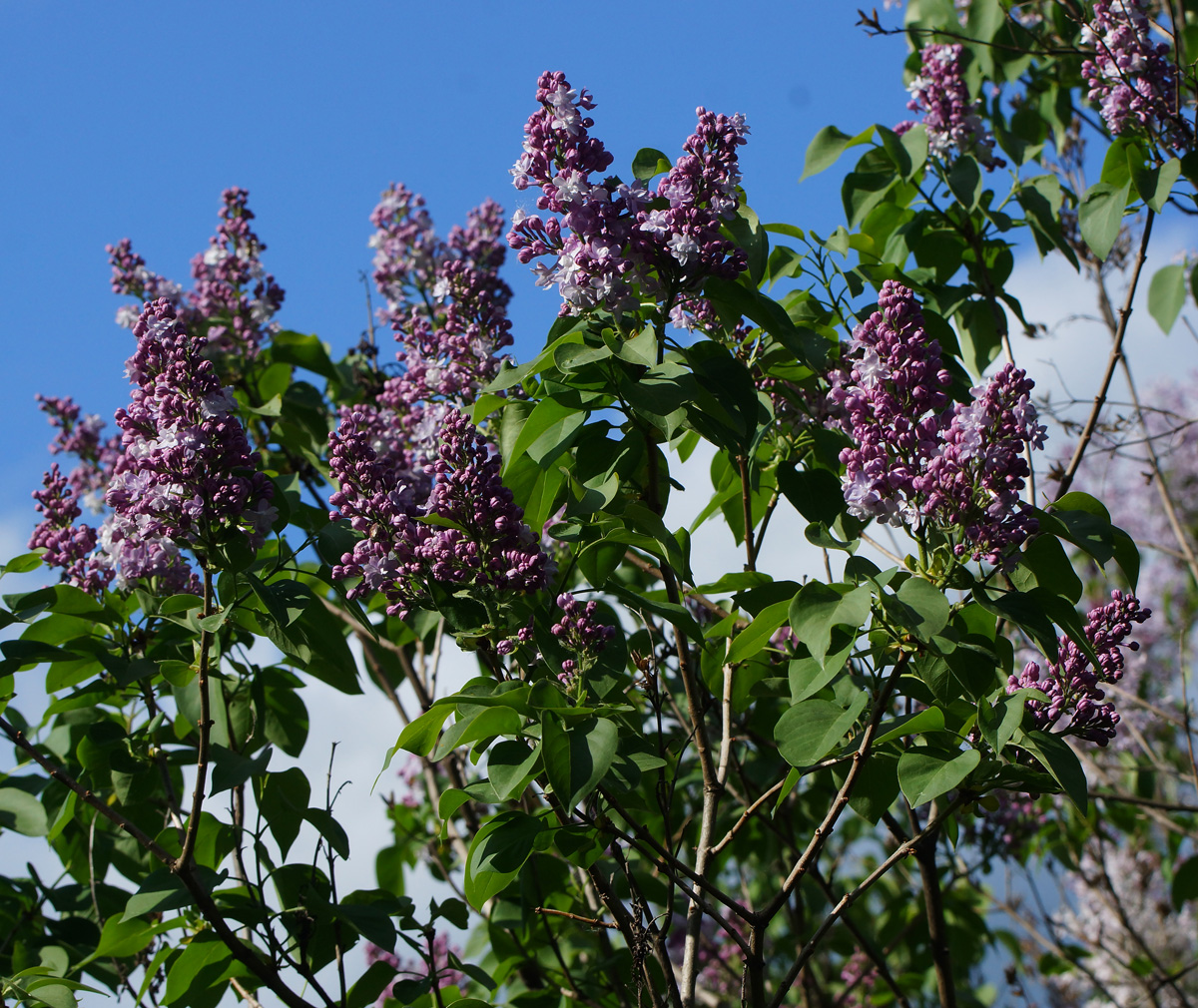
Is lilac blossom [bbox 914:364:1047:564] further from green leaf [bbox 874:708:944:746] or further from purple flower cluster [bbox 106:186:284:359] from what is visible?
purple flower cluster [bbox 106:186:284:359]

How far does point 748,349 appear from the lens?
2031mm

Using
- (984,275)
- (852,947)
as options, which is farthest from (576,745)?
(852,947)

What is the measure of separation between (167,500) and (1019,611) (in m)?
1.23

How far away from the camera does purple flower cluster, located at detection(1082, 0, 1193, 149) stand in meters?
2.52

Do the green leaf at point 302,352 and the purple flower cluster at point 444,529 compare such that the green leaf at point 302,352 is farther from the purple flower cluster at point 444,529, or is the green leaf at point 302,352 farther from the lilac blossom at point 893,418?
the lilac blossom at point 893,418

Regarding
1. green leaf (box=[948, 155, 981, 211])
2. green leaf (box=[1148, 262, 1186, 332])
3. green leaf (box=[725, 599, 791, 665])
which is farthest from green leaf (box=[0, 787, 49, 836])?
green leaf (box=[1148, 262, 1186, 332])

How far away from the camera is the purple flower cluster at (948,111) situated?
2564mm

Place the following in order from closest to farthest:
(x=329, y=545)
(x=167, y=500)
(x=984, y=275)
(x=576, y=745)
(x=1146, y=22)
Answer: (x=576, y=745) < (x=167, y=500) < (x=329, y=545) < (x=984, y=275) < (x=1146, y=22)

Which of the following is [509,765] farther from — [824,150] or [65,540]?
[824,150]

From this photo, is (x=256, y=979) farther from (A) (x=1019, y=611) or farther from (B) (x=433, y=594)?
(A) (x=1019, y=611)

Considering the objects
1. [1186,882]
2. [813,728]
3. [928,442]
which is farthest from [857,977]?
[928,442]

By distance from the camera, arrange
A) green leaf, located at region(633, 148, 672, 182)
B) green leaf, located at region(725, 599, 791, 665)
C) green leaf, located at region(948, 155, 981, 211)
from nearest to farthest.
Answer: green leaf, located at region(725, 599, 791, 665) < green leaf, located at region(633, 148, 672, 182) < green leaf, located at region(948, 155, 981, 211)

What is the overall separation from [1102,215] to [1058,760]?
58.6 inches

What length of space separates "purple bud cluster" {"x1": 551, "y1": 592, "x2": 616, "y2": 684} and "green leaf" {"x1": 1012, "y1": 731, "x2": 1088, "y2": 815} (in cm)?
59
